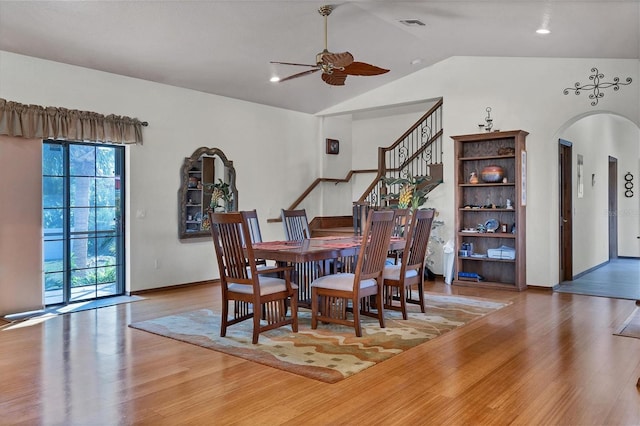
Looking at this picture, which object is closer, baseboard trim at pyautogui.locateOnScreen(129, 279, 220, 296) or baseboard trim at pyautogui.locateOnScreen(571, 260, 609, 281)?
baseboard trim at pyautogui.locateOnScreen(129, 279, 220, 296)

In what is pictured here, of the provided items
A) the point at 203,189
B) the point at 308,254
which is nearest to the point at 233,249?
the point at 308,254

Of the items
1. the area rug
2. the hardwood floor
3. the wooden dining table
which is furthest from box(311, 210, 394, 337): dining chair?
the area rug

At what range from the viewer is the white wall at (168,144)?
18.6ft

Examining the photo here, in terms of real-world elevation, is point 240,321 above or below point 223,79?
below

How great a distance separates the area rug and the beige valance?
18.8 ft

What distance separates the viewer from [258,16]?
5242 mm

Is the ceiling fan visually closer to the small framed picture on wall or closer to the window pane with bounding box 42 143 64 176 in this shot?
the window pane with bounding box 42 143 64 176

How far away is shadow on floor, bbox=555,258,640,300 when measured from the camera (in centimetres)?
637

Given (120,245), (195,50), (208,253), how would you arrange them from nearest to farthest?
(195,50), (120,245), (208,253)

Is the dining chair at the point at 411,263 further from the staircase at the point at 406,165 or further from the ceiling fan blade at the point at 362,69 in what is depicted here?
the staircase at the point at 406,165

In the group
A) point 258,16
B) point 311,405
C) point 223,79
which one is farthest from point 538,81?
point 311,405

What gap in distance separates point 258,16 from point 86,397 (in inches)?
157

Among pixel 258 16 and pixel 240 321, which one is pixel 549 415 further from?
pixel 258 16

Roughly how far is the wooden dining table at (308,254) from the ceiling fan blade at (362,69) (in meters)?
1.66
